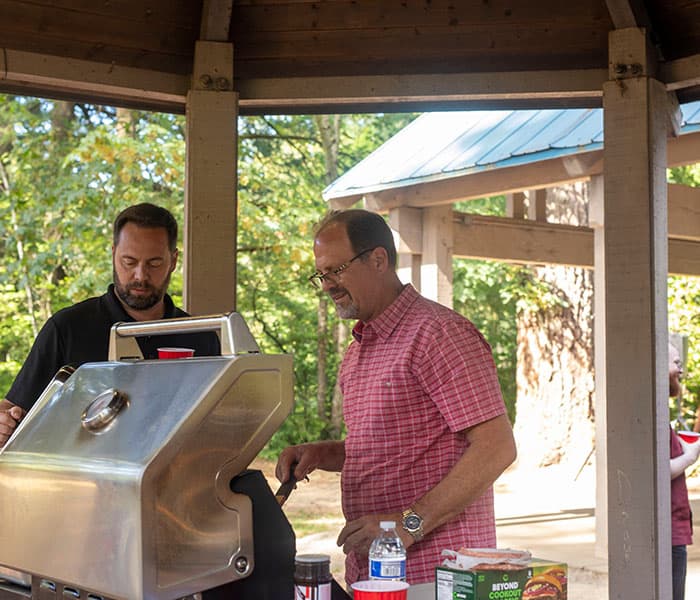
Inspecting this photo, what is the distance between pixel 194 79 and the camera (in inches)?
155

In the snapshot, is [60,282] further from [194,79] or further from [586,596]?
[194,79]

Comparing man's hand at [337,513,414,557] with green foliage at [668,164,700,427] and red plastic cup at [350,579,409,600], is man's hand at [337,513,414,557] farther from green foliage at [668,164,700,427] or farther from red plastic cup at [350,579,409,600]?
green foliage at [668,164,700,427]

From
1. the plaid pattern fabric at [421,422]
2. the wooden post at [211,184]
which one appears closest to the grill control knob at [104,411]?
the plaid pattern fabric at [421,422]

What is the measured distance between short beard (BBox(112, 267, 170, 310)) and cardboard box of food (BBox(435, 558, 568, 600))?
129cm

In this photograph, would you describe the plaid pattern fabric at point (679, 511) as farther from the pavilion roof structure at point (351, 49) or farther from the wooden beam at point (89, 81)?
the wooden beam at point (89, 81)

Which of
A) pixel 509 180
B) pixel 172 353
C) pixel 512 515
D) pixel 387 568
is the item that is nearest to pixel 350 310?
pixel 172 353

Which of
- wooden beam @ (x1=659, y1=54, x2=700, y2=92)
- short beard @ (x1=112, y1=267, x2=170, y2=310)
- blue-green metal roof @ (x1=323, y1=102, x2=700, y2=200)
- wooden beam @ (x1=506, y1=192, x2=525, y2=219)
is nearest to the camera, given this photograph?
short beard @ (x1=112, y1=267, x2=170, y2=310)

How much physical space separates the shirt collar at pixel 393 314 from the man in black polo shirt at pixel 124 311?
0.44m

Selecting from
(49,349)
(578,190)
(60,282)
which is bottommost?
(49,349)

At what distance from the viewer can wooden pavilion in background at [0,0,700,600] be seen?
12.2 ft

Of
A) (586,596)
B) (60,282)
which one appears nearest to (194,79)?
(586,596)

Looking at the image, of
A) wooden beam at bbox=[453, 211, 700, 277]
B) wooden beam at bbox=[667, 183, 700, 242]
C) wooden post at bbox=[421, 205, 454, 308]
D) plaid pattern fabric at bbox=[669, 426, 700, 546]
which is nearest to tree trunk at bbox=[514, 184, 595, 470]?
wooden beam at bbox=[453, 211, 700, 277]

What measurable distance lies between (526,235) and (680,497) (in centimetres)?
479

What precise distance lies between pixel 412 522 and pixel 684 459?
7.80 feet
